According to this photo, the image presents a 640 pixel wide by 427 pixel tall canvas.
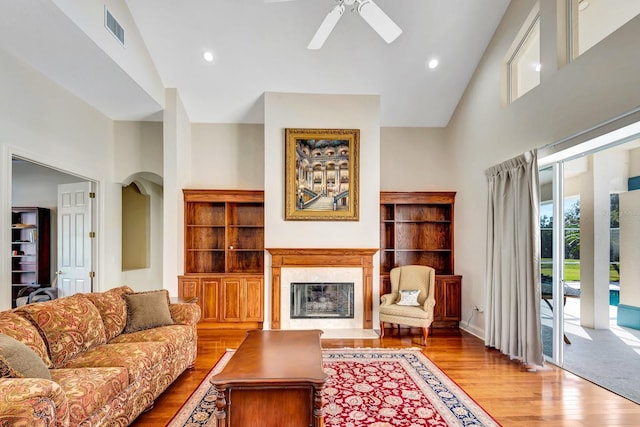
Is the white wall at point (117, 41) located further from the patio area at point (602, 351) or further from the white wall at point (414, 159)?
the patio area at point (602, 351)

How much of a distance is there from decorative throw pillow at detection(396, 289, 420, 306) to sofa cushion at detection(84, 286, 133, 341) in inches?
135

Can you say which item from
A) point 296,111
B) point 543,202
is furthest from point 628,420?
point 296,111

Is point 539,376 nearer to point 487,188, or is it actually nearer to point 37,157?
point 487,188

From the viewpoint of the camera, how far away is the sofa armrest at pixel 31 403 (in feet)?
5.02

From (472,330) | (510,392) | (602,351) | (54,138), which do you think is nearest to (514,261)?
(602,351)

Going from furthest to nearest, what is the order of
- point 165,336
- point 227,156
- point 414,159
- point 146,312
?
point 414,159 → point 227,156 → point 146,312 → point 165,336

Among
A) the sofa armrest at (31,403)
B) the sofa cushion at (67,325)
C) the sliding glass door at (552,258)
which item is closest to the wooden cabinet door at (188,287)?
the sofa cushion at (67,325)

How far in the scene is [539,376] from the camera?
11.4 feet

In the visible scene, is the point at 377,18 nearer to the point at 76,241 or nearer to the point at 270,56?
the point at 270,56

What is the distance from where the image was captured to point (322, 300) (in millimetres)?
5207

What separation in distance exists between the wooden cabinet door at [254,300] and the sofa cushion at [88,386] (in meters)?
2.78

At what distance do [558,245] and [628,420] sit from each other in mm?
1671

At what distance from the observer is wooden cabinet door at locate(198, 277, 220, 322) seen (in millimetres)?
5211

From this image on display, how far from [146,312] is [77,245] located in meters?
2.74
